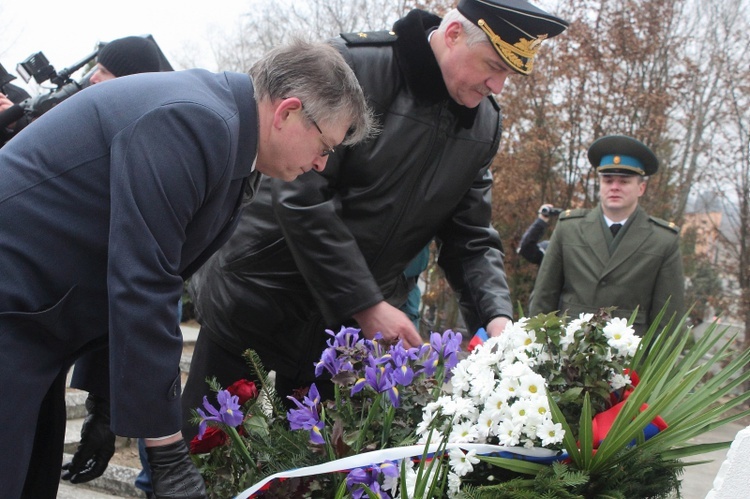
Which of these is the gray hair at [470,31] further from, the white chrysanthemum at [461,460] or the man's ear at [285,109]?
the white chrysanthemum at [461,460]

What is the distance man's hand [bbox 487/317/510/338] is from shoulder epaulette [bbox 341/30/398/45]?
1.00 meters

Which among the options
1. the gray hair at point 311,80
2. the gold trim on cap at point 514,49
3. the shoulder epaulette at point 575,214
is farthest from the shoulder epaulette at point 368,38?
the shoulder epaulette at point 575,214

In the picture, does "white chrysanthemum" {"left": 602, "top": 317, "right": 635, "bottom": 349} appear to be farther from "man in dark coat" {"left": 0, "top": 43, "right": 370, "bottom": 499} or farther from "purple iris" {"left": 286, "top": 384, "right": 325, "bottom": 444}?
"man in dark coat" {"left": 0, "top": 43, "right": 370, "bottom": 499}

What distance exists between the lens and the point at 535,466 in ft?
5.36

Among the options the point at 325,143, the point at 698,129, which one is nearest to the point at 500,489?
the point at 325,143

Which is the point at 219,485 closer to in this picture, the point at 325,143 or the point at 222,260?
the point at 325,143

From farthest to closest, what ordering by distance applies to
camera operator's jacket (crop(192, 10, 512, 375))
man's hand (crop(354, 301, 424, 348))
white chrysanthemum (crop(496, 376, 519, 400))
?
camera operator's jacket (crop(192, 10, 512, 375)) < man's hand (crop(354, 301, 424, 348)) < white chrysanthemum (crop(496, 376, 519, 400))

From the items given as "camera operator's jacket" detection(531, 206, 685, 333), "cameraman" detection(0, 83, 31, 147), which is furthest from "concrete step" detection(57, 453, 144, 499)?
"camera operator's jacket" detection(531, 206, 685, 333)

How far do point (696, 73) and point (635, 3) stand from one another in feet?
4.93

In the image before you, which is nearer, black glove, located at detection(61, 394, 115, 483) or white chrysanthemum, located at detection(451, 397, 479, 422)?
white chrysanthemum, located at detection(451, 397, 479, 422)

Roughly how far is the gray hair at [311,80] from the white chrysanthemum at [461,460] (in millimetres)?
794

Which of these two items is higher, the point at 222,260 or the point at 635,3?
the point at 635,3

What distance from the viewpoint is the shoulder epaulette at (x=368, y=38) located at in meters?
2.67

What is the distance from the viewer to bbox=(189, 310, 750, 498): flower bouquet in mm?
1623
